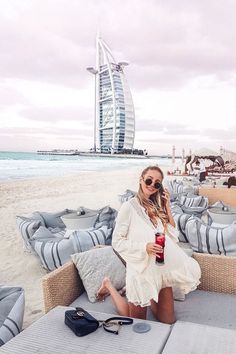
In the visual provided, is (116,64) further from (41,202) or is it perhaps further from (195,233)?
(195,233)

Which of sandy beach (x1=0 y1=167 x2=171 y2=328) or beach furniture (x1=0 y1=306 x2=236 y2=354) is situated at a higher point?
beach furniture (x1=0 y1=306 x2=236 y2=354)

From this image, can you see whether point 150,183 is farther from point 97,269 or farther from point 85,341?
point 85,341

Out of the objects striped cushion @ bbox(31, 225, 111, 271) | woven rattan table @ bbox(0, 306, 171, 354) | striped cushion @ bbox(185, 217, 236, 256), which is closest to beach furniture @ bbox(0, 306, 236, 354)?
woven rattan table @ bbox(0, 306, 171, 354)

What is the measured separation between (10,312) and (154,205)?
135 cm

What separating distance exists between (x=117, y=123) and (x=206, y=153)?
96.3 metres

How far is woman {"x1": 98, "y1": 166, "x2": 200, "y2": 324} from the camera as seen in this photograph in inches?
103

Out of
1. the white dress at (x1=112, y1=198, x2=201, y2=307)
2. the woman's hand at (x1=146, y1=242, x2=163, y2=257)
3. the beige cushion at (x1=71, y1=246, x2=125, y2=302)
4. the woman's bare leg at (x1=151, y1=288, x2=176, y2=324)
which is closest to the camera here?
the woman's hand at (x1=146, y1=242, x2=163, y2=257)

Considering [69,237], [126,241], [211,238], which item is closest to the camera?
[126,241]

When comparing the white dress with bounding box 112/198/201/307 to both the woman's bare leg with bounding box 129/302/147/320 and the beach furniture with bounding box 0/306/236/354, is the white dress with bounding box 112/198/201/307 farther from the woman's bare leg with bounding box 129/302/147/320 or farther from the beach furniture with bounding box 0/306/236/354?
the beach furniture with bounding box 0/306/236/354

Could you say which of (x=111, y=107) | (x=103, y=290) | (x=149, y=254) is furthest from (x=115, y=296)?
(x=111, y=107)

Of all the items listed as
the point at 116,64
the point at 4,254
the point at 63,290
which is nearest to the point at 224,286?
the point at 63,290

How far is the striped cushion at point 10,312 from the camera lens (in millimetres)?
2439

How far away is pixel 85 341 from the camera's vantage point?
1871mm

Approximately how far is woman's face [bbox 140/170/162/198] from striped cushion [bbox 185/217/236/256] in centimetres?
202
